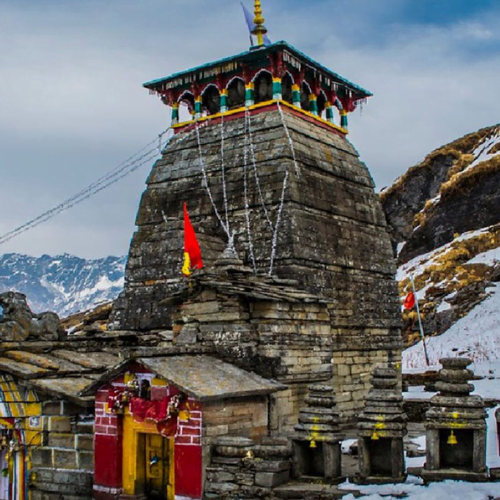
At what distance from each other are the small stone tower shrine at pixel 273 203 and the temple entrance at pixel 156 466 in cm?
684

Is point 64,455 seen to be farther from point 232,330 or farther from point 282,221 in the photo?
point 282,221

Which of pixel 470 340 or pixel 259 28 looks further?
pixel 470 340

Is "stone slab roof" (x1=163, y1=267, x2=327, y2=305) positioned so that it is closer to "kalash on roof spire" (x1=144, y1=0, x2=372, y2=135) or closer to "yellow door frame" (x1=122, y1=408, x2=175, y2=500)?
"yellow door frame" (x1=122, y1=408, x2=175, y2=500)

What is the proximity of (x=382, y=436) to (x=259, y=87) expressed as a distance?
1587 cm

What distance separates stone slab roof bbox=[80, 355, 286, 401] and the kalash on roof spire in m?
11.4

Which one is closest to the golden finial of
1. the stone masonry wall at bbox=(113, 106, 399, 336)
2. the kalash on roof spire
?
the kalash on roof spire

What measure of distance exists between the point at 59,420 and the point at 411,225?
4379cm

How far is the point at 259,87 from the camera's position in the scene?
1069 inches

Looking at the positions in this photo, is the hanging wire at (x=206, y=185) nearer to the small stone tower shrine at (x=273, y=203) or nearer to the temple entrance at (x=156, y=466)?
the small stone tower shrine at (x=273, y=203)

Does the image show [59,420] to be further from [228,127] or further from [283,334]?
[228,127]

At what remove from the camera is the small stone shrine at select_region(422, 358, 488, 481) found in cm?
1353

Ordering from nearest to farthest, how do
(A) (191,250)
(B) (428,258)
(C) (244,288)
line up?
(C) (244,288), (A) (191,250), (B) (428,258)

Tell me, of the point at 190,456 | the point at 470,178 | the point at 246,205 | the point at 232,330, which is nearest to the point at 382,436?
the point at 190,456

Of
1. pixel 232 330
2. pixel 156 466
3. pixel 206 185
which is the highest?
pixel 206 185
